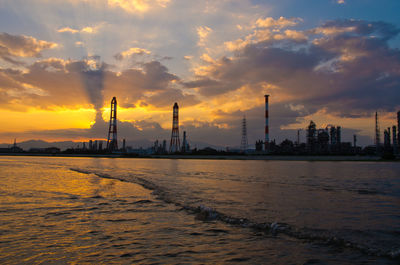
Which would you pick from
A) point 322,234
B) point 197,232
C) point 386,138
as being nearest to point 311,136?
point 386,138

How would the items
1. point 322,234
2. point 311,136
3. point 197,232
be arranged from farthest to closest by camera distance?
point 311,136 < point 197,232 < point 322,234

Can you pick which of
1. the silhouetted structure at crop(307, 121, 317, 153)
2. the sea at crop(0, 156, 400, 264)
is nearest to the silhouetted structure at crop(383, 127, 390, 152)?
the silhouetted structure at crop(307, 121, 317, 153)

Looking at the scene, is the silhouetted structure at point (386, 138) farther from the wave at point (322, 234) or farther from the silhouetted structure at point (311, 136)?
the wave at point (322, 234)

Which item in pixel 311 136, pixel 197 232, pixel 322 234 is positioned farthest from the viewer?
pixel 311 136

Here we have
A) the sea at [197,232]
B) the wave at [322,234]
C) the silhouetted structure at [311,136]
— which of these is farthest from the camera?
the silhouetted structure at [311,136]

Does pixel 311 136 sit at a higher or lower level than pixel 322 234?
higher

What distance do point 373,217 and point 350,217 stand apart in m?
0.96

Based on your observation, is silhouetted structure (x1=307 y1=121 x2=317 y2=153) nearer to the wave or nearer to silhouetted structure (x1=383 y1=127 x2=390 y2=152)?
silhouetted structure (x1=383 y1=127 x2=390 y2=152)

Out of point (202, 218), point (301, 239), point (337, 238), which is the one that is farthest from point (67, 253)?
point (337, 238)

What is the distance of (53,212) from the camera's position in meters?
12.3

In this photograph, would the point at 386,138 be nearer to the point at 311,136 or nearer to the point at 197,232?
the point at 311,136

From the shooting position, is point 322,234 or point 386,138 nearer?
point 322,234

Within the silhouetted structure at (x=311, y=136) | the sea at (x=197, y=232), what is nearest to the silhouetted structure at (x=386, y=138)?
the silhouetted structure at (x=311, y=136)

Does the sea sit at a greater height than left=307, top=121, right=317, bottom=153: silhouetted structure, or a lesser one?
lesser
